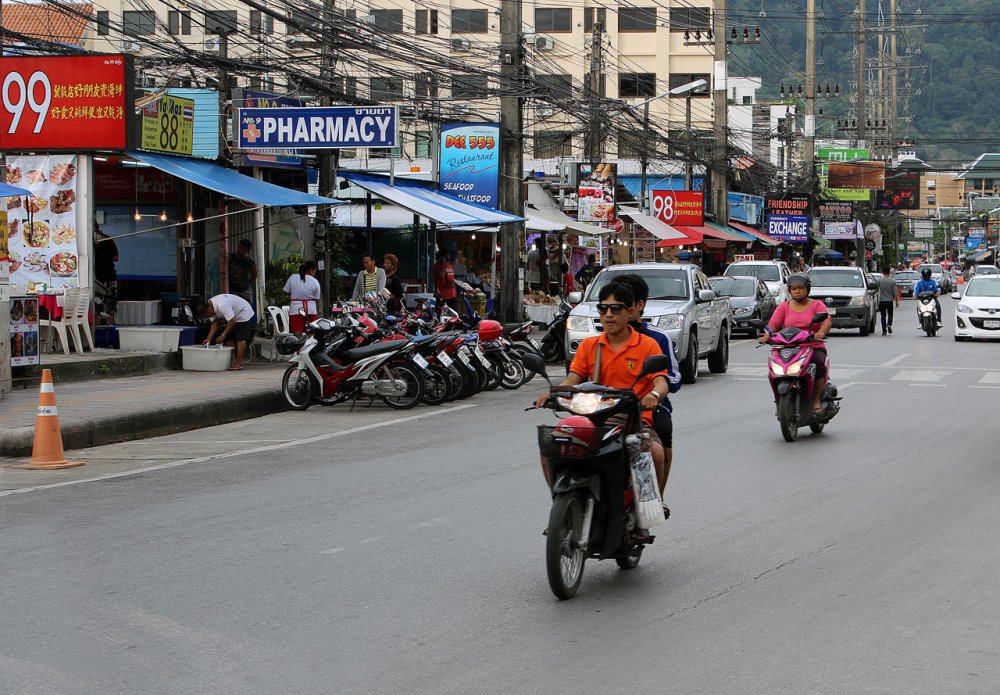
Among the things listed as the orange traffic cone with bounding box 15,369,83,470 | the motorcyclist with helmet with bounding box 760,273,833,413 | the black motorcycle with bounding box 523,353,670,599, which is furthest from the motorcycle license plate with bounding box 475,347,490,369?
the black motorcycle with bounding box 523,353,670,599

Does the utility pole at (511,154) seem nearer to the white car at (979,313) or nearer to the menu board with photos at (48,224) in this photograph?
the menu board with photos at (48,224)

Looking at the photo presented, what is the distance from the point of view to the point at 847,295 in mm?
34875

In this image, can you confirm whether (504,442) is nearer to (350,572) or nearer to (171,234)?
(350,572)

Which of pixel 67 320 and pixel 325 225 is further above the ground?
pixel 325 225

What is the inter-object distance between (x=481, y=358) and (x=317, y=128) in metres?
5.52

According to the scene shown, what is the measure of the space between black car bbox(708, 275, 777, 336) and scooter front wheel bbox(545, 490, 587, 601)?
27.6 meters

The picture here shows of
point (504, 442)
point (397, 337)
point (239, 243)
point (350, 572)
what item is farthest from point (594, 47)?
point (350, 572)

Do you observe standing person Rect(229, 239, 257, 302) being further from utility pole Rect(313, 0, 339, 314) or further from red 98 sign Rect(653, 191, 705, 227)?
red 98 sign Rect(653, 191, 705, 227)

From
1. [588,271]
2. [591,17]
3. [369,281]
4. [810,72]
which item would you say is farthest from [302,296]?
[591,17]

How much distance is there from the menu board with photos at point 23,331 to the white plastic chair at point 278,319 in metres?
5.92

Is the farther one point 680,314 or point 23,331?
point 680,314

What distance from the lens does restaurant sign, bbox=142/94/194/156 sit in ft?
69.5

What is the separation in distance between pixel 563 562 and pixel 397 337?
11.6 m

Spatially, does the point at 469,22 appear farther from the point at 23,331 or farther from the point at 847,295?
the point at 23,331
